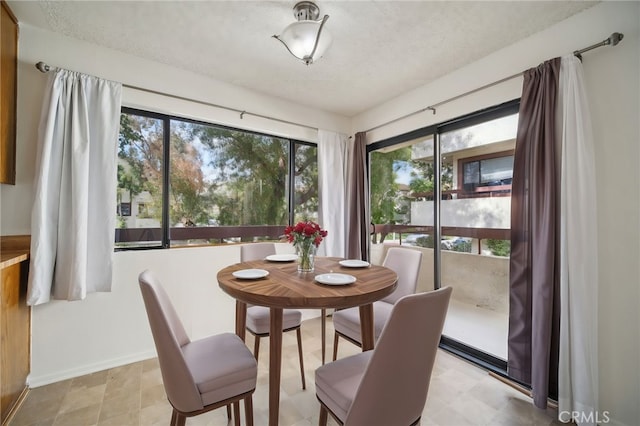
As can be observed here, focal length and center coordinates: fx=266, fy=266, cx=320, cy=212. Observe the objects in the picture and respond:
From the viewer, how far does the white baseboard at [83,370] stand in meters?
1.89

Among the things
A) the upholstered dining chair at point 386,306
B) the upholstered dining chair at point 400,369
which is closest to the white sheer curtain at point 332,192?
the upholstered dining chair at point 386,306

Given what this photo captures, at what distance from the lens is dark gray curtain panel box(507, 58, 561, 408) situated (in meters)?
1.70

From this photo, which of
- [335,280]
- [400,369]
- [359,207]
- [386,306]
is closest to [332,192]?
[359,207]

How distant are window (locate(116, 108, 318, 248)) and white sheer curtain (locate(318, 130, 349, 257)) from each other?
8.6 inches

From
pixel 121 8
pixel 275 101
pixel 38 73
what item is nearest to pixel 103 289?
pixel 38 73

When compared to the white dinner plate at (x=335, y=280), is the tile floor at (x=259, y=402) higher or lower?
lower

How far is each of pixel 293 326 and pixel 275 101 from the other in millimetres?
2380

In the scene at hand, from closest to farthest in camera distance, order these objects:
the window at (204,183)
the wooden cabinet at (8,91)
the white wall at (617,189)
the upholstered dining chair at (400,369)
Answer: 1. the upholstered dining chair at (400,369)
2. the white wall at (617,189)
3. the wooden cabinet at (8,91)
4. the window at (204,183)

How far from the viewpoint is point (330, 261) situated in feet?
6.93

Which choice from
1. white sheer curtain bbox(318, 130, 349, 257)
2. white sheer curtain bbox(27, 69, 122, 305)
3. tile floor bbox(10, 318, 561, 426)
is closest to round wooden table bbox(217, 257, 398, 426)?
tile floor bbox(10, 318, 561, 426)

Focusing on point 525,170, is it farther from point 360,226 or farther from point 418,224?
point 360,226

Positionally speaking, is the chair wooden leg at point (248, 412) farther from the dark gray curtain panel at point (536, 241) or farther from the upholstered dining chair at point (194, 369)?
the dark gray curtain panel at point (536, 241)

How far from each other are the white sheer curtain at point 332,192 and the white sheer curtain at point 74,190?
2.02 meters

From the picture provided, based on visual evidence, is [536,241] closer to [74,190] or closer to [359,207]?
[359,207]
